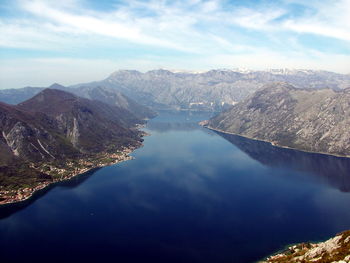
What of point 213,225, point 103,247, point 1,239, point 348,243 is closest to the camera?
point 348,243

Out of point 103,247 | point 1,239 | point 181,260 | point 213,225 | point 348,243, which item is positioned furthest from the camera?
point 213,225

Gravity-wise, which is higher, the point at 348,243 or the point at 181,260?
the point at 348,243

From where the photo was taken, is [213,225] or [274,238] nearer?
[274,238]

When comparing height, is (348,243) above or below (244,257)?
above

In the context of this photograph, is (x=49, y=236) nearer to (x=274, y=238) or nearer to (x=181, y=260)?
(x=181, y=260)

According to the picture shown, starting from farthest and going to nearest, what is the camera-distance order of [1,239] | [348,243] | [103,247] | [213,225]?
[213,225] < [1,239] < [103,247] < [348,243]

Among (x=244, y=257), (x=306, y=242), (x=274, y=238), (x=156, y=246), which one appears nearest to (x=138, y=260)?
(x=156, y=246)

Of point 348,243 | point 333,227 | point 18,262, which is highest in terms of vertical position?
point 348,243

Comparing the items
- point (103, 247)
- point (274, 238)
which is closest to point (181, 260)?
point (103, 247)

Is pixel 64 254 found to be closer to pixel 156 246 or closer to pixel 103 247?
pixel 103 247
